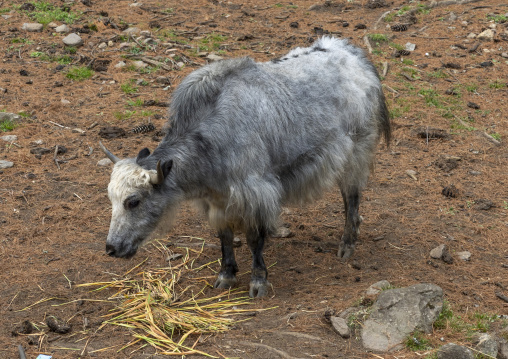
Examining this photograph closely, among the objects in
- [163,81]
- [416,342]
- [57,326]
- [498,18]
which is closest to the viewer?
[416,342]

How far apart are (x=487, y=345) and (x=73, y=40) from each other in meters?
9.90

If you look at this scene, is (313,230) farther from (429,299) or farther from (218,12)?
(218,12)

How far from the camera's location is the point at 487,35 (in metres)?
12.9

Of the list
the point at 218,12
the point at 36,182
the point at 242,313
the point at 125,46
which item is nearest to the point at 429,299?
the point at 242,313

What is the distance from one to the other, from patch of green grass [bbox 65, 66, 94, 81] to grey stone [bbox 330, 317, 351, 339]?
7612mm

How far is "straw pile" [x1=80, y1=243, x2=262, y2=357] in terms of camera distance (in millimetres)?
5320

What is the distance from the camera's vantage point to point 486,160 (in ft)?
30.1

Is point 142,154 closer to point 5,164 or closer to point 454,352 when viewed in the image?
point 454,352

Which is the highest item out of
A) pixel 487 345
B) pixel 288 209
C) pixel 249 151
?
pixel 249 151

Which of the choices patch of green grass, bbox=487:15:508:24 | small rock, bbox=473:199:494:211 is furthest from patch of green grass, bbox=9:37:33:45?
patch of green grass, bbox=487:15:508:24

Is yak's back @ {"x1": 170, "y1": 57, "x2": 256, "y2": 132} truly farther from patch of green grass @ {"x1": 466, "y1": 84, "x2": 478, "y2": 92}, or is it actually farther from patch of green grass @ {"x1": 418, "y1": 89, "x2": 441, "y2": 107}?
patch of green grass @ {"x1": 466, "y1": 84, "x2": 478, "y2": 92}

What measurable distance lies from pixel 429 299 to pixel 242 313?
1670 mm

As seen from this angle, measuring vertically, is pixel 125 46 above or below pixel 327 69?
below

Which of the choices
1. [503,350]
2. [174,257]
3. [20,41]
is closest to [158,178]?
[174,257]
